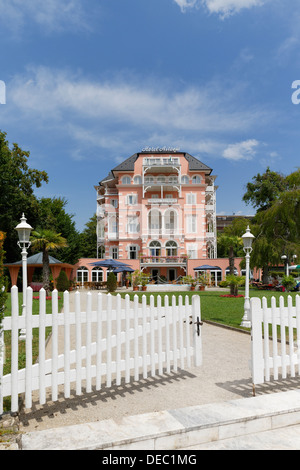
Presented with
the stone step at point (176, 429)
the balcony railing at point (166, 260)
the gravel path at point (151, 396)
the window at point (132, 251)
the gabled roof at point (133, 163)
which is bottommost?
the gravel path at point (151, 396)

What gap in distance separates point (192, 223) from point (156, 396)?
4142cm

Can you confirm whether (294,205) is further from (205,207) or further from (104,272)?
(104,272)

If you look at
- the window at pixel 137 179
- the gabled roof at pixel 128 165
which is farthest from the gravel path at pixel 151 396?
the gabled roof at pixel 128 165

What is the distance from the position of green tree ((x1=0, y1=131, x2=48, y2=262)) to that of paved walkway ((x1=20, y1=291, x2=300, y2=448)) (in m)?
31.8

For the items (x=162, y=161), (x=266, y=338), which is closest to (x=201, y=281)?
(x=162, y=161)

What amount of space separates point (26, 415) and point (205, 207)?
4460 cm

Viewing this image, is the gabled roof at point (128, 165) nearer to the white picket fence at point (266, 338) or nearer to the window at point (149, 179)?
the window at point (149, 179)

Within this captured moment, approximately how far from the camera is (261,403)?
386 centimetres

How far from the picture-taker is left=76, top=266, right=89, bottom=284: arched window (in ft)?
132

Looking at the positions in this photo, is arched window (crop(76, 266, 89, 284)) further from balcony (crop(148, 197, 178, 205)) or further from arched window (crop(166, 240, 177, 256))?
balcony (crop(148, 197, 178, 205))

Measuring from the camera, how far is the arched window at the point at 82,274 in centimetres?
4031

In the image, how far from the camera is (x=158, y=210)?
45188 millimetres

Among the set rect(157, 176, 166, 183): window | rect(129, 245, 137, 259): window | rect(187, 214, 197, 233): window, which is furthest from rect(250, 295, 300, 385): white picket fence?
rect(157, 176, 166, 183): window
